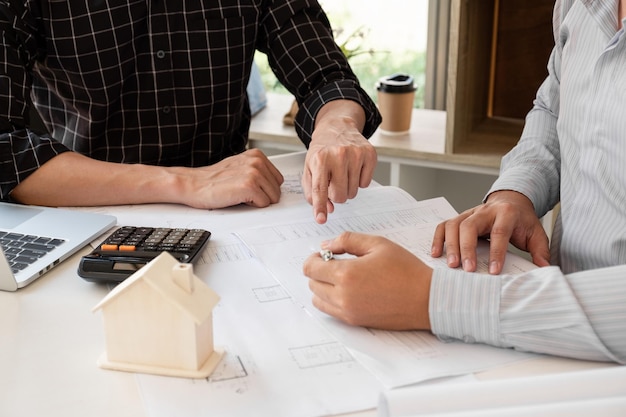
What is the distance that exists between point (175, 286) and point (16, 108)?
720 mm

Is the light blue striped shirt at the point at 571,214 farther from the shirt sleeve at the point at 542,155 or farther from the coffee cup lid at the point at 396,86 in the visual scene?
the coffee cup lid at the point at 396,86

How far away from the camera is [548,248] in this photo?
1071mm

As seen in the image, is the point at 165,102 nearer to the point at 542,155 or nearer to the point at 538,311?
the point at 542,155

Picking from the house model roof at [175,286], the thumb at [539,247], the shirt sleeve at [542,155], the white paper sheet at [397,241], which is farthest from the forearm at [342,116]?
the house model roof at [175,286]

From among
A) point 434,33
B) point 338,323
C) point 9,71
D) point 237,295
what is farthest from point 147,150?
point 434,33

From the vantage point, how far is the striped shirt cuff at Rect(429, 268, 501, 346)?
0.79m

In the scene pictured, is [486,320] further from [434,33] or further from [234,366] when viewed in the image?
[434,33]

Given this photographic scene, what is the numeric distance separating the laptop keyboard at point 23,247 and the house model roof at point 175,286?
0.28 meters

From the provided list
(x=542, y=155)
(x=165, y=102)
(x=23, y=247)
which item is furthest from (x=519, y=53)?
(x=23, y=247)

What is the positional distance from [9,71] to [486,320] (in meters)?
0.93

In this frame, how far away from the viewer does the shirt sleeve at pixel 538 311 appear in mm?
769

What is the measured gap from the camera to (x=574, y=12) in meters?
1.16

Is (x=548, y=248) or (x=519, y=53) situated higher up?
(x=519, y=53)

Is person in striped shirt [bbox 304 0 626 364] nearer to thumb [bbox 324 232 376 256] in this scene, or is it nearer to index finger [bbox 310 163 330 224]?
thumb [bbox 324 232 376 256]
